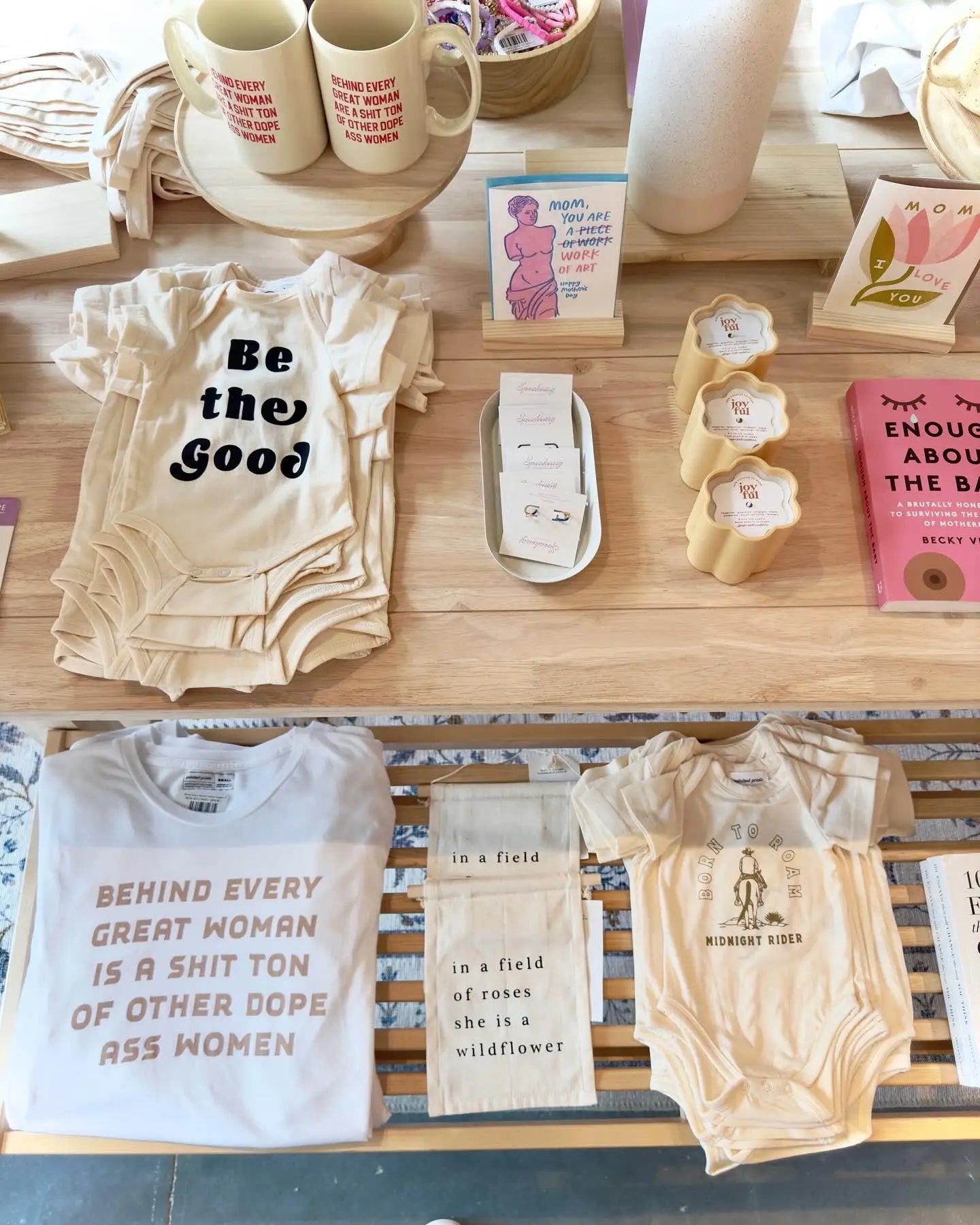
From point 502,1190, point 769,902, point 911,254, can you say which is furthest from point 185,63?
point 502,1190

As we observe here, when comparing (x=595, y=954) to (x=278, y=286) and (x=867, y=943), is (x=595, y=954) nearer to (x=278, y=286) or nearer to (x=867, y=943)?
(x=867, y=943)

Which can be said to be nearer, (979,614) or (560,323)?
(979,614)

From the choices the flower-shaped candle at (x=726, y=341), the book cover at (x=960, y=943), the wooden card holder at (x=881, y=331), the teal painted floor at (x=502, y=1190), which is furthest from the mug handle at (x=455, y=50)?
the teal painted floor at (x=502, y=1190)

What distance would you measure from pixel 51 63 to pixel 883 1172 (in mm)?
1887

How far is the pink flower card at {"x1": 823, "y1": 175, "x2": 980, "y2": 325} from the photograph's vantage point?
873 millimetres

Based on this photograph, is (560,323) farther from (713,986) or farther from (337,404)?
(713,986)

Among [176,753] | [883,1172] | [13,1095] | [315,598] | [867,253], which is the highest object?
[867,253]

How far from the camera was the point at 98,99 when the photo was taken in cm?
107

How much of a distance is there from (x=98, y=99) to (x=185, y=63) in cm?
28

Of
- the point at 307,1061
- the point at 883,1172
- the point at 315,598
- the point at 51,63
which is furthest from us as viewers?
the point at 883,1172

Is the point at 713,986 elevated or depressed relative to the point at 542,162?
depressed

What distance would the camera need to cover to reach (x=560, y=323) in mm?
1022

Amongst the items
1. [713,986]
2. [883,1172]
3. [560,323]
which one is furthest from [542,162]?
[883,1172]

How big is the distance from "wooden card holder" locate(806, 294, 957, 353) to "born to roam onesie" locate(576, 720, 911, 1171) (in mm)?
467
